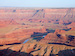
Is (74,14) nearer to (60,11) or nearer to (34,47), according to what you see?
Result: (60,11)

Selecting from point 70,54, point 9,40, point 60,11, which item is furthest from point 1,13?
point 70,54

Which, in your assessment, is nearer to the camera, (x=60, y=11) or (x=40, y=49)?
(x=40, y=49)

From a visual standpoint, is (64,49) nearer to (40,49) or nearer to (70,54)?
(70,54)

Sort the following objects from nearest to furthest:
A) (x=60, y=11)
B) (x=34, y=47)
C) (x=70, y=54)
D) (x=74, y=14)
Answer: (x=70, y=54), (x=34, y=47), (x=74, y=14), (x=60, y=11)

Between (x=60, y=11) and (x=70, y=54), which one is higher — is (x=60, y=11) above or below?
above

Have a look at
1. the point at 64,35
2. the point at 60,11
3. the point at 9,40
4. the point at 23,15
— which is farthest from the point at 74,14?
the point at 9,40

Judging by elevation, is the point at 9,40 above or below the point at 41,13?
below

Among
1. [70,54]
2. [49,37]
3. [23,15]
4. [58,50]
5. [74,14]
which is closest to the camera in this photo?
[70,54]

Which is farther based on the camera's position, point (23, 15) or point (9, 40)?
point (23, 15)

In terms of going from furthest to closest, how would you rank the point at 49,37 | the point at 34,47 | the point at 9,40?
the point at 49,37
the point at 9,40
the point at 34,47
